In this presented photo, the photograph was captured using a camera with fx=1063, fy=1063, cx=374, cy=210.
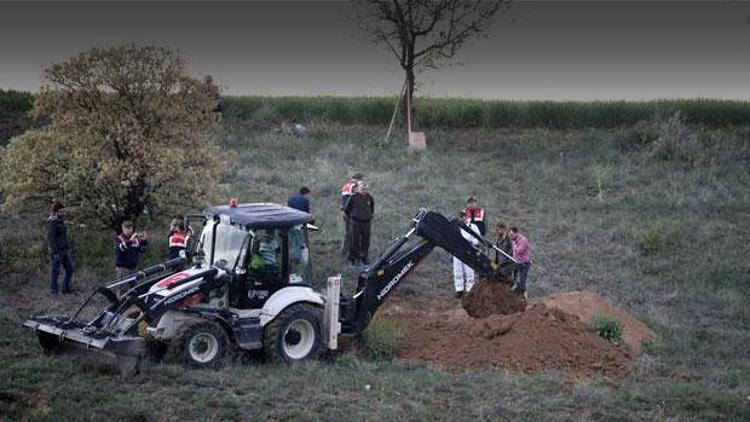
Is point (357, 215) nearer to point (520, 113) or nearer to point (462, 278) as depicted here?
point (462, 278)

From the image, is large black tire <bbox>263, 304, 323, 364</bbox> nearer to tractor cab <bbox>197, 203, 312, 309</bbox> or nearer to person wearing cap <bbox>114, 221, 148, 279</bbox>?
tractor cab <bbox>197, 203, 312, 309</bbox>

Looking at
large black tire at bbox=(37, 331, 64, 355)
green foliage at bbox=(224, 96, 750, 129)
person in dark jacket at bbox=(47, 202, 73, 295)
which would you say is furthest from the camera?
green foliage at bbox=(224, 96, 750, 129)

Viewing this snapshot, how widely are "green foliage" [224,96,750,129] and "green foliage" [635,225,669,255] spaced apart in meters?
13.1

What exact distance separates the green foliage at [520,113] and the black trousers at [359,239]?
16037 mm

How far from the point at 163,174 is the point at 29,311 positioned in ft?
13.9

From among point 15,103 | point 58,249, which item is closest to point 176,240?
point 58,249

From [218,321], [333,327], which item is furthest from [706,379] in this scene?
[218,321]

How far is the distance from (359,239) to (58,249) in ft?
19.5

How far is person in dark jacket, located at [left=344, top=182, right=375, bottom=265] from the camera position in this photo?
21.6 m

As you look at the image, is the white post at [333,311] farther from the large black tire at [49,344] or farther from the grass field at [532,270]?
the large black tire at [49,344]

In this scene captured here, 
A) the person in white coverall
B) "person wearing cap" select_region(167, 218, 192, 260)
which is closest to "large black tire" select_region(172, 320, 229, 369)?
"person wearing cap" select_region(167, 218, 192, 260)

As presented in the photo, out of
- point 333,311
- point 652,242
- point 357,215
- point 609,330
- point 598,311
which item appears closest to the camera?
point 333,311

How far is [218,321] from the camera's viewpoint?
1539 centimetres

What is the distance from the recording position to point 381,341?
16.4 metres
